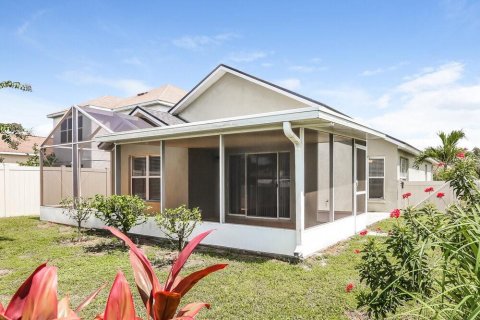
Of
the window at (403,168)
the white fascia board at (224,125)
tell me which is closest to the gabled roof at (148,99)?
the white fascia board at (224,125)

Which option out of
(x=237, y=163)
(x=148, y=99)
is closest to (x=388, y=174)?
(x=237, y=163)

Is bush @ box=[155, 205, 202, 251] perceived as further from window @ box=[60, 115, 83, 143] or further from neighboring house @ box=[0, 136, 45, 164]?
neighboring house @ box=[0, 136, 45, 164]

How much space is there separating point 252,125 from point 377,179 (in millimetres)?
9680

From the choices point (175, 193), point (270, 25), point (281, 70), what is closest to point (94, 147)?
point (175, 193)

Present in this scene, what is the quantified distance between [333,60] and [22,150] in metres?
25.0

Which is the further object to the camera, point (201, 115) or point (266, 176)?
point (201, 115)

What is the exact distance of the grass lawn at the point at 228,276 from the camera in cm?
480

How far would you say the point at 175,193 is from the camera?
36.4 feet

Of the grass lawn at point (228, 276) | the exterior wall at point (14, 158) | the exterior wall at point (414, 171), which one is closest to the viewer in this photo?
the grass lawn at point (228, 276)

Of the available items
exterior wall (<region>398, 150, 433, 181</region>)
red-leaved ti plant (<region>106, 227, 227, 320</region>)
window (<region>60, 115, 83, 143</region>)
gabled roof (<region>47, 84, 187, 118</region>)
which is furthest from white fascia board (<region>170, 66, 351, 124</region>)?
red-leaved ti plant (<region>106, 227, 227, 320</region>)

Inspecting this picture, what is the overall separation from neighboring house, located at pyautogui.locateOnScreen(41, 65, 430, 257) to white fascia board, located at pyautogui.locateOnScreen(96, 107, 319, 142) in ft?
0.09

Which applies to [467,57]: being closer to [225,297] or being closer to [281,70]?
[281,70]

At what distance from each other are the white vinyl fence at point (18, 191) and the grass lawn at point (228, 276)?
6.15 meters

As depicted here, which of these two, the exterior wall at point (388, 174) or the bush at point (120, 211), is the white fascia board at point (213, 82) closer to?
the exterior wall at point (388, 174)
